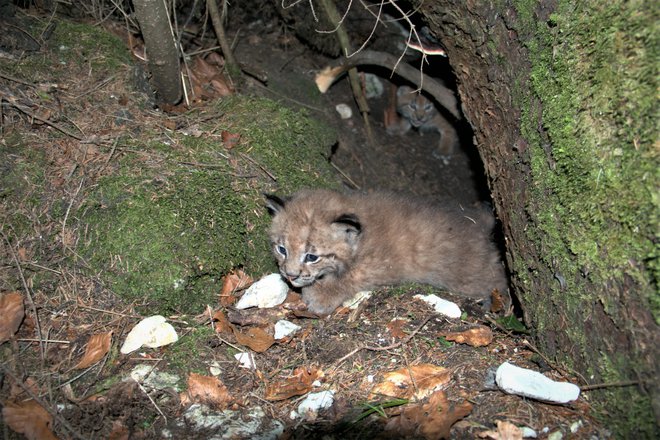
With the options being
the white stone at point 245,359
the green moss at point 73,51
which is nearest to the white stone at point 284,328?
the white stone at point 245,359

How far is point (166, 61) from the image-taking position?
16.2 feet

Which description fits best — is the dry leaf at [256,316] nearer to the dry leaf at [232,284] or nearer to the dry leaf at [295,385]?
the dry leaf at [232,284]

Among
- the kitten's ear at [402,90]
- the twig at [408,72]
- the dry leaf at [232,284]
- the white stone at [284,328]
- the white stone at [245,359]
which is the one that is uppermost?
the twig at [408,72]

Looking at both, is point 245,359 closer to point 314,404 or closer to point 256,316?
point 256,316

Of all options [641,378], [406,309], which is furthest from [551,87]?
[406,309]

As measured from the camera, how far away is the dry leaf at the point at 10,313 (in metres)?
3.33

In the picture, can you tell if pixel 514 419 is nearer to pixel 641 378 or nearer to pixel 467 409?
pixel 467 409

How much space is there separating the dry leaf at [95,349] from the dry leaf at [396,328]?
6.32 ft

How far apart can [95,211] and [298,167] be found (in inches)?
75.9

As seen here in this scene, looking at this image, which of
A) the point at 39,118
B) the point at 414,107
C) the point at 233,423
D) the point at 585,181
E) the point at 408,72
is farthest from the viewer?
the point at 414,107

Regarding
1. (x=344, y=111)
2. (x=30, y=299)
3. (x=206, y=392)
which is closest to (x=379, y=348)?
(x=206, y=392)

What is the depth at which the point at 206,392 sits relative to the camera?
10.4 feet

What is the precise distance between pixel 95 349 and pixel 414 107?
642cm

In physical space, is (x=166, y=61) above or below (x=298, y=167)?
above
